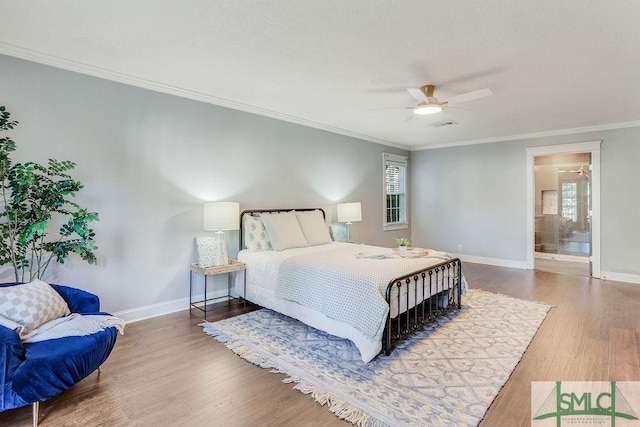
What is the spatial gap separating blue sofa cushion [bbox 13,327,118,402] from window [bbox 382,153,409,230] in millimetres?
5762

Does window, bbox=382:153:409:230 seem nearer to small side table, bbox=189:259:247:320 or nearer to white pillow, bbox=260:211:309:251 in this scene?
white pillow, bbox=260:211:309:251

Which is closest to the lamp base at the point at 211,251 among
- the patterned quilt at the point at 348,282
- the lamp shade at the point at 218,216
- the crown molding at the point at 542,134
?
the lamp shade at the point at 218,216

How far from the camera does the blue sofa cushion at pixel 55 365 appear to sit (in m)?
1.80

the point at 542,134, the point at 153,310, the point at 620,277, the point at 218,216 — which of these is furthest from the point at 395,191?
the point at 153,310

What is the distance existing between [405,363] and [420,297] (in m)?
0.77

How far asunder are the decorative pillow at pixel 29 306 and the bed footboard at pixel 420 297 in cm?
250

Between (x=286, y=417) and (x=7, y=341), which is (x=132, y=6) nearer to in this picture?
(x=7, y=341)

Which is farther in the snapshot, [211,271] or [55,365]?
[211,271]

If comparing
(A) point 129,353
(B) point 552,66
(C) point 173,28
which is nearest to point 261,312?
(A) point 129,353

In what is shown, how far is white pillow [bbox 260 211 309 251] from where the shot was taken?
418cm

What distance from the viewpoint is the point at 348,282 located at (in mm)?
2830

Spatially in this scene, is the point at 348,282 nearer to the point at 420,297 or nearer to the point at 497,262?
the point at 420,297

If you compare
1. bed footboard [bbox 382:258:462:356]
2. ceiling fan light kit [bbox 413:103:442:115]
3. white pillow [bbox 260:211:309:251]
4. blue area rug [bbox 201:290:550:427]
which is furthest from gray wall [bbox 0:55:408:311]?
bed footboard [bbox 382:258:462:356]

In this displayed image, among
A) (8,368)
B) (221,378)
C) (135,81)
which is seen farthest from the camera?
(135,81)
